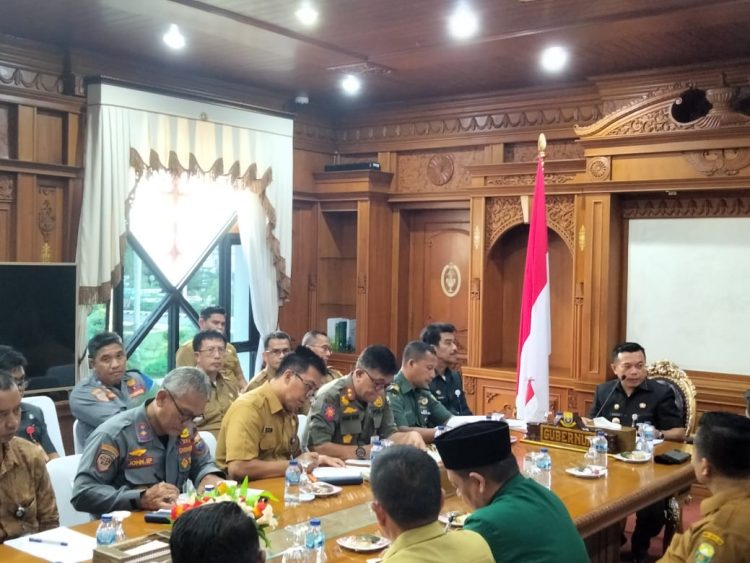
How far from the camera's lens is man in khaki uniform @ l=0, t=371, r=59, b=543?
2.80m

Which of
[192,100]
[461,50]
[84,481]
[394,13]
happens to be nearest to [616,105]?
[461,50]

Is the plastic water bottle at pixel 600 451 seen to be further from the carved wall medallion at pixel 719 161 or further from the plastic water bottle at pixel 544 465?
the carved wall medallion at pixel 719 161

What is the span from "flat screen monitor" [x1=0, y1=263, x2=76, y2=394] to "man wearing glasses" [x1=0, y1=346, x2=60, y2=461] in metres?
1.32

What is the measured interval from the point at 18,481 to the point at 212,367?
6.90 feet

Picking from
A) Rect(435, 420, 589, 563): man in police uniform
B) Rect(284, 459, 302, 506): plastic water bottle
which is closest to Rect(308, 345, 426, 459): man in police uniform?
Rect(284, 459, 302, 506): plastic water bottle

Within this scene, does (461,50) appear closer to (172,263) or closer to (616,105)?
(616,105)

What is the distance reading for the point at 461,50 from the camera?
17.8 ft

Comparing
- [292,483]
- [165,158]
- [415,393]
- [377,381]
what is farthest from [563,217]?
[292,483]

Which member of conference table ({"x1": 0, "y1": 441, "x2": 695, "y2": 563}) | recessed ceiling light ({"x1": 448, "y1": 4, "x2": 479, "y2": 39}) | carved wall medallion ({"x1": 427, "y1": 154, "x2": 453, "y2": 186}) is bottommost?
conference table ({"x1": 0, "y1": 441, "x2": 695, "y2": 563})

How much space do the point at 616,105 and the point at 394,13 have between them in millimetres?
2329

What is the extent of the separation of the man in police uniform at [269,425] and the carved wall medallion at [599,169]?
3.21 metres

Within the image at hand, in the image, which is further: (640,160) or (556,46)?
(640,160)

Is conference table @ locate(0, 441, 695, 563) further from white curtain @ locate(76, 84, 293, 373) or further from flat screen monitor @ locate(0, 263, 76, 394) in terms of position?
white curtain @ locate(76, 84, 293, 373)

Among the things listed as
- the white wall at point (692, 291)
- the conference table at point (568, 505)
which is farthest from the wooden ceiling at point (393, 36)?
the conference table at point (568, 505)
